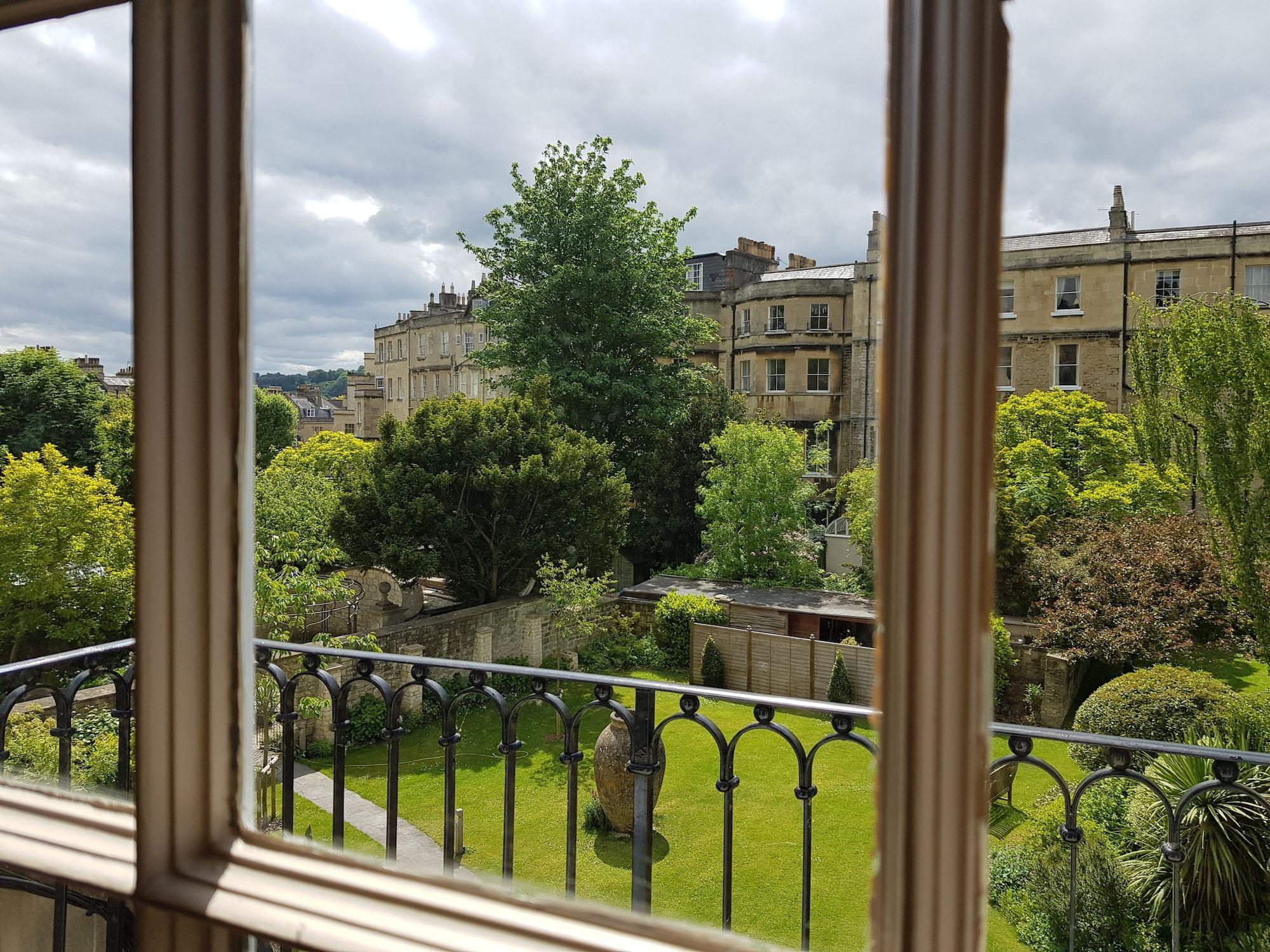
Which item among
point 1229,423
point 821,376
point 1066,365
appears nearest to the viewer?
point 1229,423

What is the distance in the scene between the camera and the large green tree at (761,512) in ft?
42.8

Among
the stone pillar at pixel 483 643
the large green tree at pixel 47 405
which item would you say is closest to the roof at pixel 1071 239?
the stone pillar at pixel 483 643

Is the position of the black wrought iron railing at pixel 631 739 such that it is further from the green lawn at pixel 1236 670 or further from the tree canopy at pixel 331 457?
the tree canopy at pixel 331 457

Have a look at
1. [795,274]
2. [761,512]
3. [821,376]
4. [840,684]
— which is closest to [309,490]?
[761,512]

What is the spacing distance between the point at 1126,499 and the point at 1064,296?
2591 millimetres

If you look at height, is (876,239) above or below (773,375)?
below

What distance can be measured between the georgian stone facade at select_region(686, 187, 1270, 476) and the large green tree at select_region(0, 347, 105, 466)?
3.66m

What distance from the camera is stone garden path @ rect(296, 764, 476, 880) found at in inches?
233

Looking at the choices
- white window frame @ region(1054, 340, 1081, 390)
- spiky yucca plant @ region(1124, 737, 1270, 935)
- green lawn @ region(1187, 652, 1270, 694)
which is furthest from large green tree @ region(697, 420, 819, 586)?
spiky yucca plant @ region(1124, 737, 1270, 935)

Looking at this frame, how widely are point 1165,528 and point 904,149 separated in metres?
→ 9.75

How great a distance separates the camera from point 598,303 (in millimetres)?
14312

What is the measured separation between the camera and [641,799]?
155cm

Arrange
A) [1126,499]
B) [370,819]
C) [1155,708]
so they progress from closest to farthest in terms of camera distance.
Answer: [1155,708], [370,819], [1126,499]

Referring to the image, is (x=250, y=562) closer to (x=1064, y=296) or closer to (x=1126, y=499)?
(x=1126, y=499)
